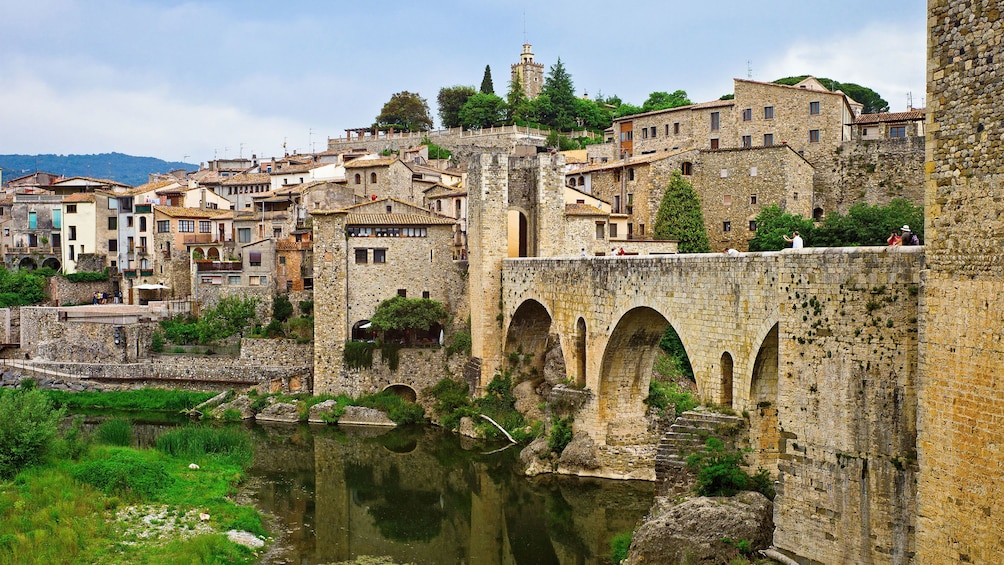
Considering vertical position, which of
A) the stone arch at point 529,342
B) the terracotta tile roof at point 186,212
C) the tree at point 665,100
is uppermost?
the tree at point 665,100

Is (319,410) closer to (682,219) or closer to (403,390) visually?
(403,390)

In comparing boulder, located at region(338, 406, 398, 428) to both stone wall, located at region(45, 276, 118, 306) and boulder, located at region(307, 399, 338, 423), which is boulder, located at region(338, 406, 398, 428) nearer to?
boulder, located at region(307, 399, 338, 423)

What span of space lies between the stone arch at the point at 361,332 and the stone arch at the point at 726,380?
1973 centimetres

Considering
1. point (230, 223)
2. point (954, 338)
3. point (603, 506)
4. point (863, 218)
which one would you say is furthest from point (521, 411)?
point (230, 223)

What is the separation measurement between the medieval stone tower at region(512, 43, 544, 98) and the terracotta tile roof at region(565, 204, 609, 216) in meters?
59.4

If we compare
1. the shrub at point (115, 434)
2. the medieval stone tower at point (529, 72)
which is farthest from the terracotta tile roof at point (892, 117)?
A: the medieval stone tower at point (529, 72)

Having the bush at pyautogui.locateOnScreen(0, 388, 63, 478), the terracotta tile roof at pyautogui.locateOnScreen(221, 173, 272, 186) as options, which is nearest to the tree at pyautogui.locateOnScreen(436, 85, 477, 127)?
the terracotta tile roof at pyautogui.locateOnScreen(221, 173, 272, 186)

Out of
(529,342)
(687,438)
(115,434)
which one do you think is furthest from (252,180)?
(687,438)

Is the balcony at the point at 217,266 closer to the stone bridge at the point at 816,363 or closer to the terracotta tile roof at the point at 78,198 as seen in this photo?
the terracotta tile roof at the point at 78,198

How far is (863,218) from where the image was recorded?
35.8 m

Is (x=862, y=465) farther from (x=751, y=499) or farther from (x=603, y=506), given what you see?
(x=603, y=506)

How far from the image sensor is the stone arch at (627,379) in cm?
2622

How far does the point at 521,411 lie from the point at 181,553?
48.7 ft

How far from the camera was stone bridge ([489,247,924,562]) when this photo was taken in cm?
1450
